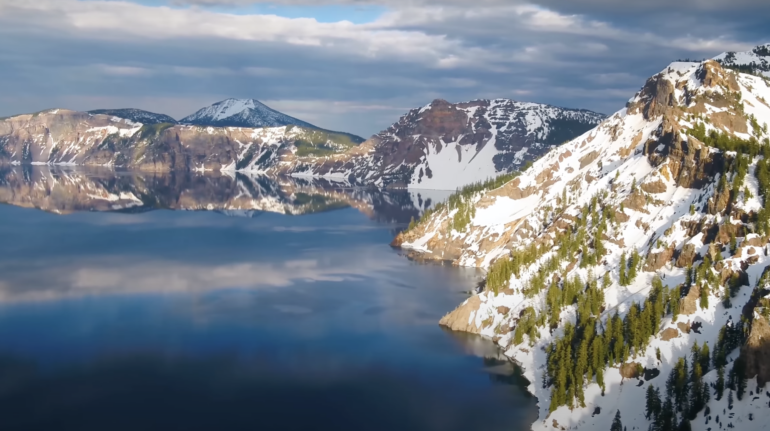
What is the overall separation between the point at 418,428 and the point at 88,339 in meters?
59.9

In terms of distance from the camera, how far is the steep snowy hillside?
84.2 metres

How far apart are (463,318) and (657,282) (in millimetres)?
35301

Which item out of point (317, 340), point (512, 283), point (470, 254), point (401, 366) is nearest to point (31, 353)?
point (317, 340)

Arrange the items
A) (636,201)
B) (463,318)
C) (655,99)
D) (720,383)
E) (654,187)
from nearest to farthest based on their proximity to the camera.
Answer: (720,383)
(463,318)
(654,187)
(636,201)
(655,99)

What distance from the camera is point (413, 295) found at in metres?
152

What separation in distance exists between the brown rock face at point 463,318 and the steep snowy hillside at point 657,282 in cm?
A: 25

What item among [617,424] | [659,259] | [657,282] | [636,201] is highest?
[636,201]

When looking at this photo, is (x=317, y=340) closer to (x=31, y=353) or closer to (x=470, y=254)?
(x=31, y=353)

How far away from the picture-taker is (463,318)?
415ft

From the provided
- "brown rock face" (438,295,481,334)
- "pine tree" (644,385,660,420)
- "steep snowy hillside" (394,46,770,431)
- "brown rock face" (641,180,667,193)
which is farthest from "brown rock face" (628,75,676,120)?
"pine tree" (644,385,660,420)

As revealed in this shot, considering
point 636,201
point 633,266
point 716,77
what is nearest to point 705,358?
point 633,266

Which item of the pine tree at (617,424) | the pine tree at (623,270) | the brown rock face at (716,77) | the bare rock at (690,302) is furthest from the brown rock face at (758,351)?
the brown rock face at (716,77)

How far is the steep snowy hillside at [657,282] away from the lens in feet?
276

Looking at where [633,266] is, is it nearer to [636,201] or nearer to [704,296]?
[704,296]
